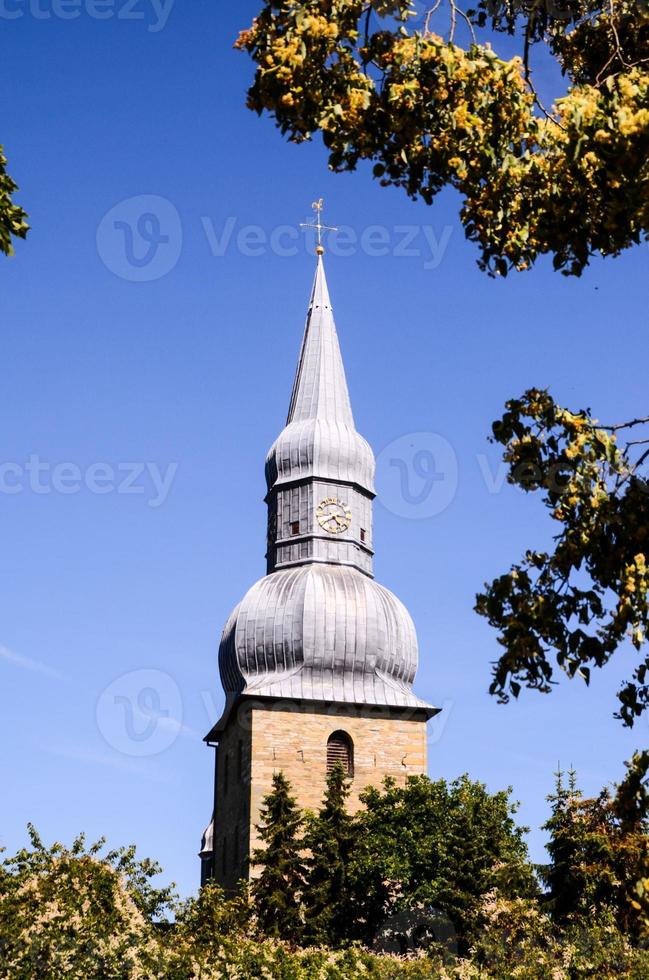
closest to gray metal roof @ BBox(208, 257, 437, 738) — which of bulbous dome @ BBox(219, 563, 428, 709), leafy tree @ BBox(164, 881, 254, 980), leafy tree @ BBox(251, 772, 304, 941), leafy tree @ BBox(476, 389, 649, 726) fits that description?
bulbous dome @ BBox(219, 563, 428, 709)

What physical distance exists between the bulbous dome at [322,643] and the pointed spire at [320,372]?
754cm

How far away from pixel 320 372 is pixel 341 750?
16.3 metres

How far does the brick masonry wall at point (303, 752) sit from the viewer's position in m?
51.8

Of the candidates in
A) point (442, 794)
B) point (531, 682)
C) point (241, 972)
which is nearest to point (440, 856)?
point (442, 794)

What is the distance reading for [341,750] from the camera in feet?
176

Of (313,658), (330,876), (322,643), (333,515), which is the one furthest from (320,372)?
(330,876)

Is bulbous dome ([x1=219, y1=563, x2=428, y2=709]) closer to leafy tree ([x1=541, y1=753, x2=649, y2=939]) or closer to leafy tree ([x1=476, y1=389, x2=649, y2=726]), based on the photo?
leafy tree ([x1=541, y1=753, x2=649, y2=939])

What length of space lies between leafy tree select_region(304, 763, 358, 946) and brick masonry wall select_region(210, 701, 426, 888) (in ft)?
17.4

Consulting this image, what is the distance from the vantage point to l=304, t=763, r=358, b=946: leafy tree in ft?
141

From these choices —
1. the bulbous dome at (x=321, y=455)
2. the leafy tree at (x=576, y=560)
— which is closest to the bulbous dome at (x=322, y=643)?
the bulbous dome at (x=321, y=455)

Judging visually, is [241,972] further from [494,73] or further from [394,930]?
[494,73]

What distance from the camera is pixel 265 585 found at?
56281 mm

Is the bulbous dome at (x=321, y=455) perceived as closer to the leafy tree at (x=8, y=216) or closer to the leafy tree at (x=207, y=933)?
the leafy tree at (x=207, y=933)

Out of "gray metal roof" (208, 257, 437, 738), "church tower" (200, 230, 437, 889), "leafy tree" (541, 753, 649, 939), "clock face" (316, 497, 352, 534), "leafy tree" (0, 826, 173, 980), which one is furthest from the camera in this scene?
"clock face" (316, 497, 352, 534)
